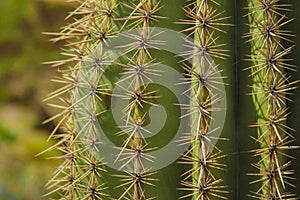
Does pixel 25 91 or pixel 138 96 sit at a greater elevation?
pixel 25 91

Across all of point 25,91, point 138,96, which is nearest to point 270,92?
point 138,96

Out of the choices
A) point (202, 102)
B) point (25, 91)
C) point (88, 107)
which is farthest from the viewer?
point (25, 91)

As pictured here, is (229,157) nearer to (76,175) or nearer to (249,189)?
(249,189)

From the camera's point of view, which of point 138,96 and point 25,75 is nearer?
point 138,96

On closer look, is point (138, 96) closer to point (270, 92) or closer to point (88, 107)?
point (88, 107)

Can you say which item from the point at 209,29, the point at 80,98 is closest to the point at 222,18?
the point at 209,29

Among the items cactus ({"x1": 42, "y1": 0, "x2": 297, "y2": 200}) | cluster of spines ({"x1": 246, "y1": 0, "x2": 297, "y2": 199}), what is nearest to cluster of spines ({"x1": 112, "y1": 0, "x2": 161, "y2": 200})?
cactus ({"x1": 42, "y1": 0, "x2": 297, "y2": 200})

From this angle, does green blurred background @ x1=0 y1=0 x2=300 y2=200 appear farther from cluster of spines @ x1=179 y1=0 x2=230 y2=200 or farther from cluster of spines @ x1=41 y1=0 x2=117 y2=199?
cluster of spines @ x1=179 y1=0 x2=230 y2=200

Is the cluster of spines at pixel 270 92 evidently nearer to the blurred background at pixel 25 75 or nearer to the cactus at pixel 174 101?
the cactus at pixel 174 101
